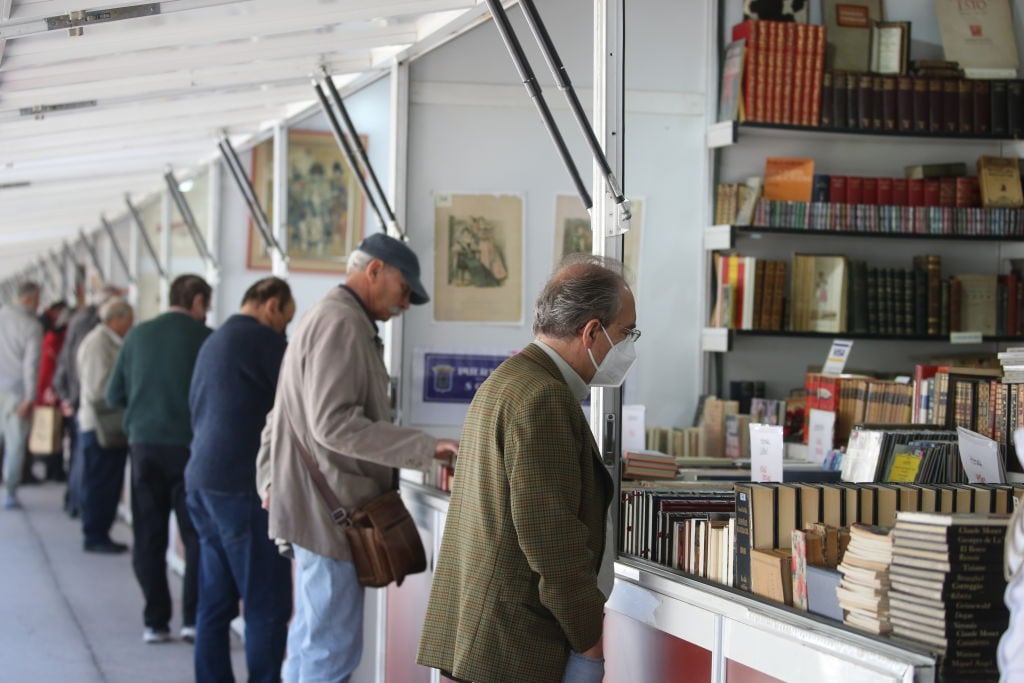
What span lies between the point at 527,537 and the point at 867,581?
649mm

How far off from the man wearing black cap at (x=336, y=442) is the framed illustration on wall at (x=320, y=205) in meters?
Result: 2.83

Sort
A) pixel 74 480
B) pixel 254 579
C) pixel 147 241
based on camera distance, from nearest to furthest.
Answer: pixel 254 579 → pixel 147 241 → pixel 74 480

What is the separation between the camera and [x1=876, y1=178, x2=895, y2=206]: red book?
6.40 meters

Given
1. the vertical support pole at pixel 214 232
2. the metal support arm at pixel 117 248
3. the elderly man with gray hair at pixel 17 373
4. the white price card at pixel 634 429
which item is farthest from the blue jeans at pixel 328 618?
the elderly man with gray hair at pixel 17 373

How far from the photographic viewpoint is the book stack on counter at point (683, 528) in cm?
287

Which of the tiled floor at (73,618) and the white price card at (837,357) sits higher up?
the white price card at (837,357)

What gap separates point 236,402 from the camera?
5.01m

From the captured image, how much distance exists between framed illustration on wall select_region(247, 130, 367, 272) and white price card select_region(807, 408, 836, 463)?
315cm

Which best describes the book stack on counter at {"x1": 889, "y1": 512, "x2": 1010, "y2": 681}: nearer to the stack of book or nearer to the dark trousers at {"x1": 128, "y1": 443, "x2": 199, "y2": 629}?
the stack of book

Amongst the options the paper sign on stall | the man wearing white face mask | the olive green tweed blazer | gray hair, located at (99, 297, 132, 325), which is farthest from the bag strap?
gray hair, located at (99, 297, 132, 325)

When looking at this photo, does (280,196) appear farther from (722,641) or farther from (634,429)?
(722,641)

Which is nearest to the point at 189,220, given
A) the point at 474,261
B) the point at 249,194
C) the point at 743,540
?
the point at 249,194

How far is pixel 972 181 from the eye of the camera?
255 inches

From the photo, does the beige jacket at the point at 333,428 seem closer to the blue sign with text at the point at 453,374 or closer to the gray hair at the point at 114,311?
the blue sign with text at the point at 453,374
